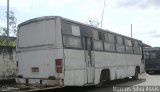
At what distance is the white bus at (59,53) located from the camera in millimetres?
12039

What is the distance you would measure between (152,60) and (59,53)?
18.9 meters

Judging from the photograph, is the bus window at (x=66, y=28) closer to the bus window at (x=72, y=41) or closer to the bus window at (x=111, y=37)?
the bus window at (x=72, y=41)

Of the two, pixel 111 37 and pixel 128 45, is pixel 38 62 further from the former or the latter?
pixel 128 45

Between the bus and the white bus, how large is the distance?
14546 millimetres

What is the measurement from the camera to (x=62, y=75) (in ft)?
38.7

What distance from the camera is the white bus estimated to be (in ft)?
39.5

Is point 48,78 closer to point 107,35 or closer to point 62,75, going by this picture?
point 62,75

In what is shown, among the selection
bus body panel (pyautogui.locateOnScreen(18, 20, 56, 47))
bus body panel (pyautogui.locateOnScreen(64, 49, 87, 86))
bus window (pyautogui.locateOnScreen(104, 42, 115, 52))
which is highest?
bus body panel (pyautogui.locateOnScreen(18, 20, 56, 47))

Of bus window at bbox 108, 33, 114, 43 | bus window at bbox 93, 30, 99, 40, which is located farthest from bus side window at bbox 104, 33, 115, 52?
bus window at bbox 93, 30, 99, 40

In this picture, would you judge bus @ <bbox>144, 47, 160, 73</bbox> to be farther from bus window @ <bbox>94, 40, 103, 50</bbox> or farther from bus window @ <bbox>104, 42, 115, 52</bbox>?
bus window @ <bbox>94, 40, 103, 50</bbox>

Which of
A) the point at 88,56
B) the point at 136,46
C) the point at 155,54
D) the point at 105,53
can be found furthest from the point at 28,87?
the point at 155,54

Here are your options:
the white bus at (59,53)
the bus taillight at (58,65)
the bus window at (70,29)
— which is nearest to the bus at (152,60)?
the white bus at (59,53)

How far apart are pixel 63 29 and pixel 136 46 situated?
10833 mm

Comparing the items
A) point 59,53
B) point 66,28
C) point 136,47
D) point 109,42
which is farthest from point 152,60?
point 59,53
